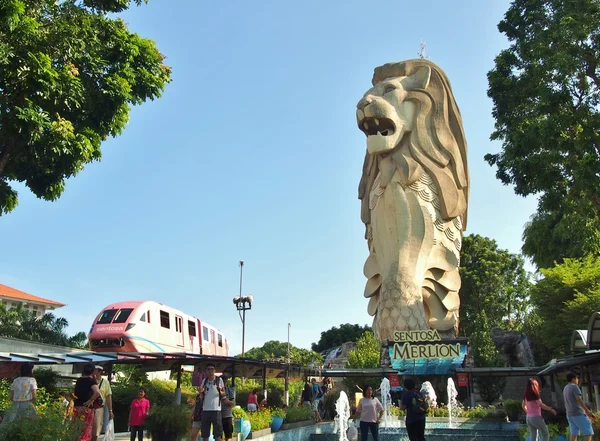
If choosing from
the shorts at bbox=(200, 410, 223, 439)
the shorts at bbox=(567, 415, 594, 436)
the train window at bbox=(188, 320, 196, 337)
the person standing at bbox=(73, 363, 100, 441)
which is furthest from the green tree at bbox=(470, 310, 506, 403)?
the person standing at bbox=(73, 363, 100, 441)

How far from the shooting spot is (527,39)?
53.8 feet

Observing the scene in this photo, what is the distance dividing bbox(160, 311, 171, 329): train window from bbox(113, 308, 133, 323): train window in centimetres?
197

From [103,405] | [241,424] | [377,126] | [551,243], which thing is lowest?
[241,424]

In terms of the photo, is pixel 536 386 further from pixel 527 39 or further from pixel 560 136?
pixel 527 39

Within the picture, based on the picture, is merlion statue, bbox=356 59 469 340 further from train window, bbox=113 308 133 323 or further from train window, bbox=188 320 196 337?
train window, bbox=113 308 133 323

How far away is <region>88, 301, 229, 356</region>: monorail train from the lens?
19969 millimetres

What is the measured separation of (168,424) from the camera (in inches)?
430

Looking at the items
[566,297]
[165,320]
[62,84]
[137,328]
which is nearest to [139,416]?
[62,84]

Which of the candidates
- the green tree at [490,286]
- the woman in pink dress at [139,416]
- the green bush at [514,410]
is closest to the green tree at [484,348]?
the green tree at [490,286]

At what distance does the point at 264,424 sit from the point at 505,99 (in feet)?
36.9

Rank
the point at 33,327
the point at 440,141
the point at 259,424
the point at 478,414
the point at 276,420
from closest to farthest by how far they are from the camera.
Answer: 1. the point at 259,424
2. the point at 276,420
3. the point at 478,414
4. the point at 33,327
5. the point at 440,141

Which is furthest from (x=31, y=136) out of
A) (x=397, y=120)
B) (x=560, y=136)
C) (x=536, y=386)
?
(x=397, y=120)

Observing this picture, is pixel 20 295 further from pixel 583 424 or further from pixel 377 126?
pixel 583 424

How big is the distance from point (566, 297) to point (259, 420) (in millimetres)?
19906
